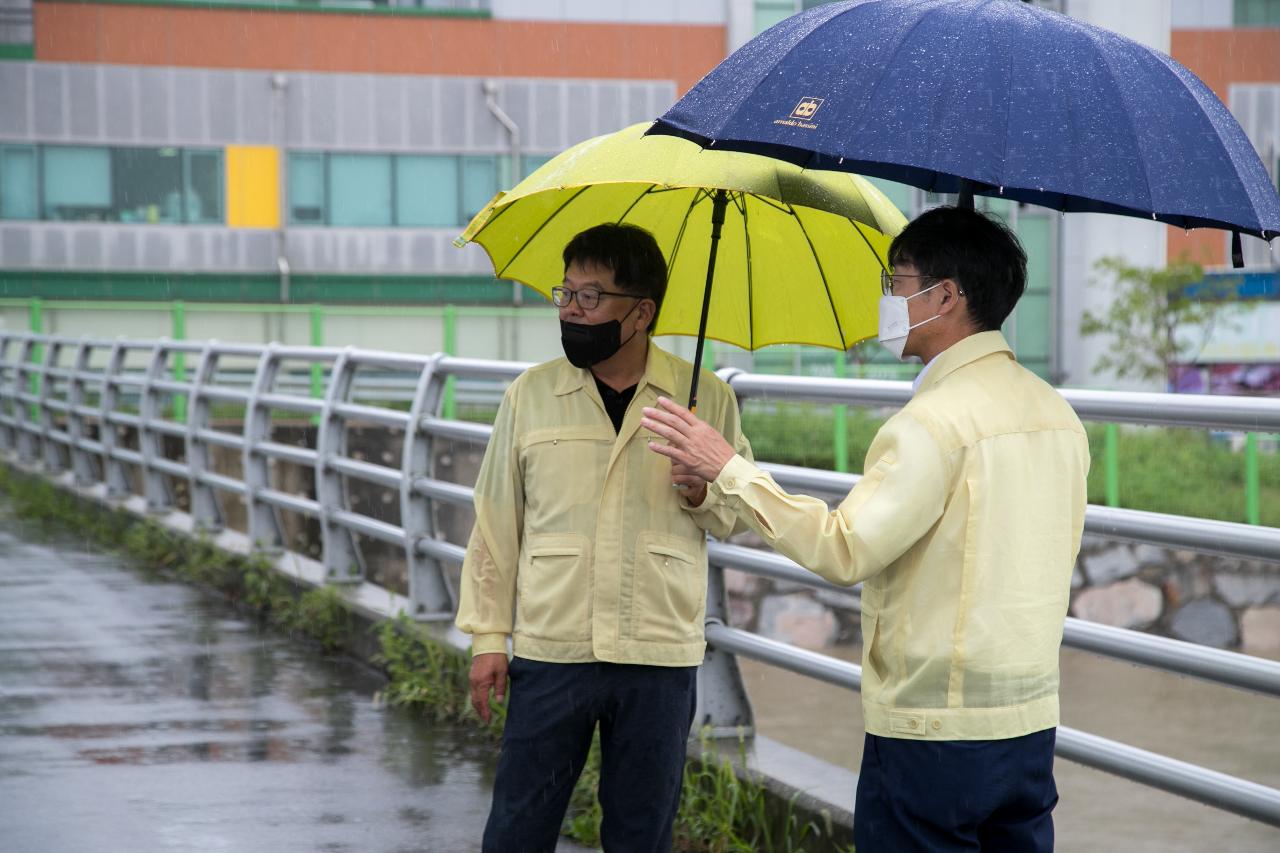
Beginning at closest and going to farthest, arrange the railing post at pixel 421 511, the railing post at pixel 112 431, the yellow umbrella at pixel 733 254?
the yellow umbrella at pixel 733 254, the railing post at pixel 421 511, the railing post at pixel 112 431

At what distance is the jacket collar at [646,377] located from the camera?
3818mm

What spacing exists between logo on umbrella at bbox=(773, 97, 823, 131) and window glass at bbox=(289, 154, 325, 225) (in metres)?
32.3

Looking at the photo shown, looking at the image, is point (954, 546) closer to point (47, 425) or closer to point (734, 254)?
point (734, 254)

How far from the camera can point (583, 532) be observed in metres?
3.79

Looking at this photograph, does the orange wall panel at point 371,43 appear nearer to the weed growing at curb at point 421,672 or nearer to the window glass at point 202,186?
the window glass at point 202,186

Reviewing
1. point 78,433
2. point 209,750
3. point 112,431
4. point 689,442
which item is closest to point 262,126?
point 78,433

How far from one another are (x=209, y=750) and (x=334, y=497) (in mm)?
2525

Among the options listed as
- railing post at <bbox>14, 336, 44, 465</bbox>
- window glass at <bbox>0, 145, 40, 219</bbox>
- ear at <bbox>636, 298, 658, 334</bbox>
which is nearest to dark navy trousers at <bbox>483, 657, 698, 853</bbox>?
ear at <bbox>636, 298, 658, 334</bbox>

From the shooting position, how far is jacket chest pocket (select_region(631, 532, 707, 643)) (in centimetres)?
380

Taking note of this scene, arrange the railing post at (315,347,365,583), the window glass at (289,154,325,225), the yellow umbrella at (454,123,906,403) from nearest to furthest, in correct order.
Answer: the yellow umbrella at (454,123,906,403) < the railing post at (315,347,365,583) < the window glass at (289,154,325,225)

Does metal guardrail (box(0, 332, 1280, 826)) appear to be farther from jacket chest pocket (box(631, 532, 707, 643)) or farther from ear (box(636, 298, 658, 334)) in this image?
ear (box(636, 298, 658, 334))

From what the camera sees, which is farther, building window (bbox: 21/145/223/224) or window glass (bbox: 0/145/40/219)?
building window (bbox: 21/145/223/224)

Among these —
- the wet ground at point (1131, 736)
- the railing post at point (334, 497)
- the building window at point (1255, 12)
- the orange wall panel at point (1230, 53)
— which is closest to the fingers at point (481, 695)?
the wet ground at point (1131, 736)

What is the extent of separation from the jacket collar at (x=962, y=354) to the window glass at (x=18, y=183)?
32967mm
